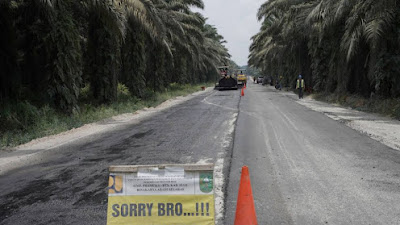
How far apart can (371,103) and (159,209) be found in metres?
17.1

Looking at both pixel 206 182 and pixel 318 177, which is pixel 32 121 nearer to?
pixel 318 177

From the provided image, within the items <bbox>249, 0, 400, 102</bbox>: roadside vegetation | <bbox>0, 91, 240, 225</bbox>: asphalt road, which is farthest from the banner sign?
<bbox>249, 0, 400, 102</bbox>: roadside vegetation

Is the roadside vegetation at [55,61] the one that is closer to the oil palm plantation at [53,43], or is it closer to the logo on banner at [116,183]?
the oil palm plantation at [53,43]

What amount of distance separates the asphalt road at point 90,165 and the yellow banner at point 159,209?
Answer: 1.08 meters

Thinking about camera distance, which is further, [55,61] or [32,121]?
[55,61]

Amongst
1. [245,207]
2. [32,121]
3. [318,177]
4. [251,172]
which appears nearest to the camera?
[245,207]

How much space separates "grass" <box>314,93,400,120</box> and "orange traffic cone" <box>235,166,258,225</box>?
12847 mm

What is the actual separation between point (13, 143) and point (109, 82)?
9.26 meters

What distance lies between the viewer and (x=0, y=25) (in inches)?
566

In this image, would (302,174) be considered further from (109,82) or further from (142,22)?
(109,82)

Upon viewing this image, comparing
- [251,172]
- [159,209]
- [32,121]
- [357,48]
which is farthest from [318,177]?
[357,48]

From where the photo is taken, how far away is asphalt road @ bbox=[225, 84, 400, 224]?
468 centimetres

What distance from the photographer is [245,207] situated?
3.99 metres

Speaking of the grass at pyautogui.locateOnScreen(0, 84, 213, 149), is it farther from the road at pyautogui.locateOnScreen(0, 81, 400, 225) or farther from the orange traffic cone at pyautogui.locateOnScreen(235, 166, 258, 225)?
the orange traffic cone at pyautogui.locateOnScreen(235, 166, 258, 225)
